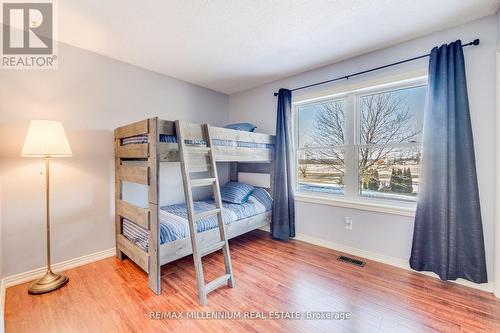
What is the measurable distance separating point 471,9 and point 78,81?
3851 millimetres

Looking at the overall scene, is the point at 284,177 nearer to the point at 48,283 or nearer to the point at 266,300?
the point at 266,300

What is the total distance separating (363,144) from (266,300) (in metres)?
2.11

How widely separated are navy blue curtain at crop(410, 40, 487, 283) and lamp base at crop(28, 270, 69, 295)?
3482 mm

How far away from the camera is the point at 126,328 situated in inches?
61.0

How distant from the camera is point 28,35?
2.13 meters

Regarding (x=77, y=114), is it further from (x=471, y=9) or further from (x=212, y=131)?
(x=471, y=9)

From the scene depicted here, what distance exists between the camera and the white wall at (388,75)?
194 centimetres

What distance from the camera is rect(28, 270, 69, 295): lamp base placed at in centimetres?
193

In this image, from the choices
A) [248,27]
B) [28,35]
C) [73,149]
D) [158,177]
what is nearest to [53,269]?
[73,149]

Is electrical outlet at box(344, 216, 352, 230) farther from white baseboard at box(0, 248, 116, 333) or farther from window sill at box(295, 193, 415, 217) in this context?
white baseboard at box(0, 248, 116, 333)

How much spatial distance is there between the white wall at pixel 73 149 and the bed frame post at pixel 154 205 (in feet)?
3.45

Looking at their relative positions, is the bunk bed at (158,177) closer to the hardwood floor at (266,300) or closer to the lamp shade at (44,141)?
the hardwood floor at (266,300)

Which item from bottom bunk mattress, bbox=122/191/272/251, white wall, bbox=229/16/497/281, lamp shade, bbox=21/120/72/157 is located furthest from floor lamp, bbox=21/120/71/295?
white wall, bbox=229/16/497/281

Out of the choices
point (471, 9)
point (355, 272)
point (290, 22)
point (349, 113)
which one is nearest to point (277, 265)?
point (355, 272)
